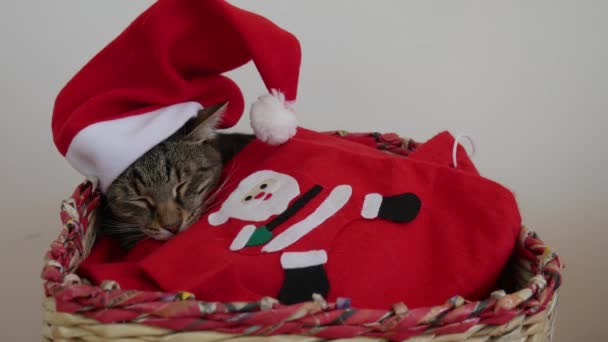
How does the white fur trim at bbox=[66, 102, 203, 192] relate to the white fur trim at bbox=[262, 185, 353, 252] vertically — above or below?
above

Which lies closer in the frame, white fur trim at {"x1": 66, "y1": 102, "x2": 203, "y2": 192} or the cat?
white fur trim at {"x1": 66, "y1": 102, "x2": 203, "y2": 192}

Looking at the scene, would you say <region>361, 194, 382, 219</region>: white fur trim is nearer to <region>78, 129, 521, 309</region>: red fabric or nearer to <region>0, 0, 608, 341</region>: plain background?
<region>78, 129, 521, 309</region>: red fabric

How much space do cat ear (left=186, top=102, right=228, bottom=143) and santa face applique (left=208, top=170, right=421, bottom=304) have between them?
155 millimetres

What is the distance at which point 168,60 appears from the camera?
844mm

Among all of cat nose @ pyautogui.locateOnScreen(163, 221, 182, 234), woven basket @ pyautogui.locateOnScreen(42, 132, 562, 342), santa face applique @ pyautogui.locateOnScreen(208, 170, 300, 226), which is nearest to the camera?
woven basket @ pyautogui.locateOnScreen(42, 132, 562, 342)

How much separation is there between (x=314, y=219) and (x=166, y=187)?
34 centimetres

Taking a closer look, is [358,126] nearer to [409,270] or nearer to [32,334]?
[409,270]

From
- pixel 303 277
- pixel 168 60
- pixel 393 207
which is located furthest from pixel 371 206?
pixel 168 60

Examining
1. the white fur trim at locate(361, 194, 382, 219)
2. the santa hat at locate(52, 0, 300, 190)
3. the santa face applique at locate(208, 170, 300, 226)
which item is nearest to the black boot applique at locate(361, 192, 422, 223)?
the white fur trim at locate(361, 194, 382, 219)

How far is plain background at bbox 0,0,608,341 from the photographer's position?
1263 mm

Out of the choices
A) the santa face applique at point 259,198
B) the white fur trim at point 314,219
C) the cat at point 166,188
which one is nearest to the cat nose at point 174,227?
the cat at point 166,188

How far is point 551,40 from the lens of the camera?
4.19 feet

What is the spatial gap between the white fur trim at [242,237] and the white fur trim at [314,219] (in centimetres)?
4

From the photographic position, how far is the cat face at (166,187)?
3.09 ft
